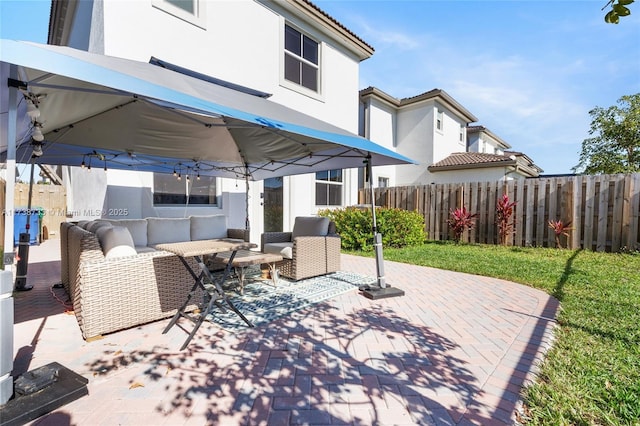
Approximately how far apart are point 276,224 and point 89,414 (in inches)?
302

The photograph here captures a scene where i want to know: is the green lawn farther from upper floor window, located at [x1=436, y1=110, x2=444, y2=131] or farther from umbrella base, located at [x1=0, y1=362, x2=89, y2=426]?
upper floor window, located at [x1=436, y1=110, x2=444, y2=131]

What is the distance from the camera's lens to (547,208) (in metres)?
9.12

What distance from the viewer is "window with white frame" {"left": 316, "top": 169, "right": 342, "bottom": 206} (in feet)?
37.0

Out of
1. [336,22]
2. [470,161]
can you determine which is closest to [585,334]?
[336,22]

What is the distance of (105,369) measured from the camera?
2639 millimetres

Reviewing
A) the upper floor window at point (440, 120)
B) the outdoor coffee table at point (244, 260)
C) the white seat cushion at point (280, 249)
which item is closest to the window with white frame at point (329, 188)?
the white seat cushion at point (280, 249)

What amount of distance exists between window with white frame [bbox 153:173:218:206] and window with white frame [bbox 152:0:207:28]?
3612 millimetres

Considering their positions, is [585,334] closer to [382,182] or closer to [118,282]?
[118,282]

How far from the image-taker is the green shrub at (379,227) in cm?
941

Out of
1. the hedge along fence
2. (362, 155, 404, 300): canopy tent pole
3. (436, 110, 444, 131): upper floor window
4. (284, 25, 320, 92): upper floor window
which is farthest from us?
(436, 110, 444, 131): upper floor window

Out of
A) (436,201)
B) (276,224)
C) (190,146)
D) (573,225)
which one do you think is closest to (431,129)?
(436,201)

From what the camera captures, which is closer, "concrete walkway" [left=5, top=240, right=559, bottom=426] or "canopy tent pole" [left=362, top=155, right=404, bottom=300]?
"concrete walkway" [left=5, top=240, right=559, bottom=426]

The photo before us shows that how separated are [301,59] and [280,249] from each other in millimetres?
6896

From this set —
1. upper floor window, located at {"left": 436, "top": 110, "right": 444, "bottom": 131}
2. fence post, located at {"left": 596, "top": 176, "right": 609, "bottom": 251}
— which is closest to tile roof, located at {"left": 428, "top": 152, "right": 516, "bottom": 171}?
upper floor window, located at {"left": 436, "top": 110, "right": 444, "bottom": 131}
